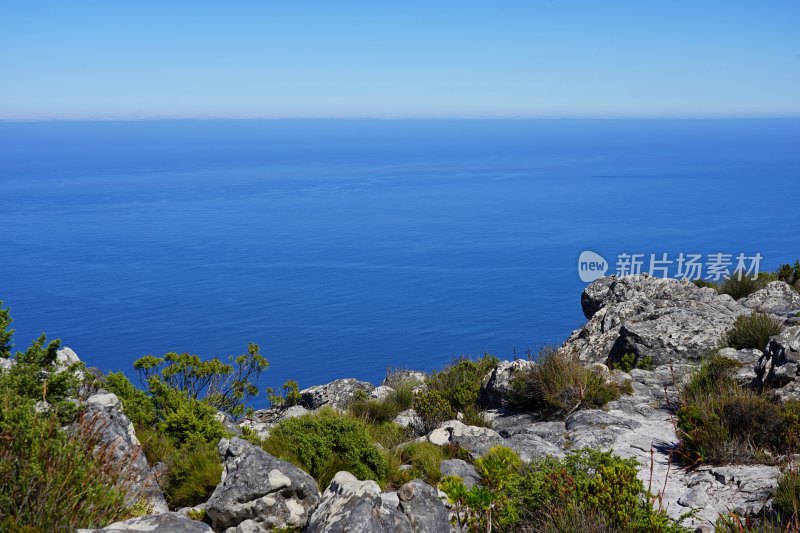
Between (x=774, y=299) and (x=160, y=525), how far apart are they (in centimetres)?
1954

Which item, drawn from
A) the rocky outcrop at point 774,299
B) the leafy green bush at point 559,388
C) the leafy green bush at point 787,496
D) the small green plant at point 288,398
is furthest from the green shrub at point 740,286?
the leafy green bush at point 787,496

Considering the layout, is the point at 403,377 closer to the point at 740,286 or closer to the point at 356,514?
the point at 740,286

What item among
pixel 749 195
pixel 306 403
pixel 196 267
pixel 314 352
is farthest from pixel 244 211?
pixel 306 403

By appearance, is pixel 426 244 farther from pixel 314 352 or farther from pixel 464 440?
pixel 464 440

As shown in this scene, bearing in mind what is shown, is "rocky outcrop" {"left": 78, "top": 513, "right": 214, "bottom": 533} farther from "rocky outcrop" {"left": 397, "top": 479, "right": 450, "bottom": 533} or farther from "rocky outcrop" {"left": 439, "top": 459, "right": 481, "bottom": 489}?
"rocky outcrop" {"left": 439, "top": 459, "right": 481, "bottom": 489}

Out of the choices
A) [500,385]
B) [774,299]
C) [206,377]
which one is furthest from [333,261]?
[500,385]

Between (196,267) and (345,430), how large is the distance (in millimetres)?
113459

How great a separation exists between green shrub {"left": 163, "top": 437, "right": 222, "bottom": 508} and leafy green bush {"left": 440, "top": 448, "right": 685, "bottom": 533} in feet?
10.3

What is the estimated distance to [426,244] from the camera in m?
134

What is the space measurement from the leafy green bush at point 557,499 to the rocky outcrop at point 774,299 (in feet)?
47.7

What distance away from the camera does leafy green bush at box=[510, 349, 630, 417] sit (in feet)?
42.6

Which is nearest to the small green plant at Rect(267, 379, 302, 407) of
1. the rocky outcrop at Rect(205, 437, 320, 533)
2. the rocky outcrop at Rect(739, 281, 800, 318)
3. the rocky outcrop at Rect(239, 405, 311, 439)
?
the rocky outcrop at Rect(239, 405, 311, 439)

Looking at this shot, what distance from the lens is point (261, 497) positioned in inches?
282

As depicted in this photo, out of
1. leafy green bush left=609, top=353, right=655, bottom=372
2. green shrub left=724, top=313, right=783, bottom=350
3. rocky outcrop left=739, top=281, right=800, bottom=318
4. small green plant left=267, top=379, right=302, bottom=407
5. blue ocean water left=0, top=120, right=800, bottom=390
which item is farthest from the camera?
blue ocean water left=0, top=120, right=800, bottom=390
